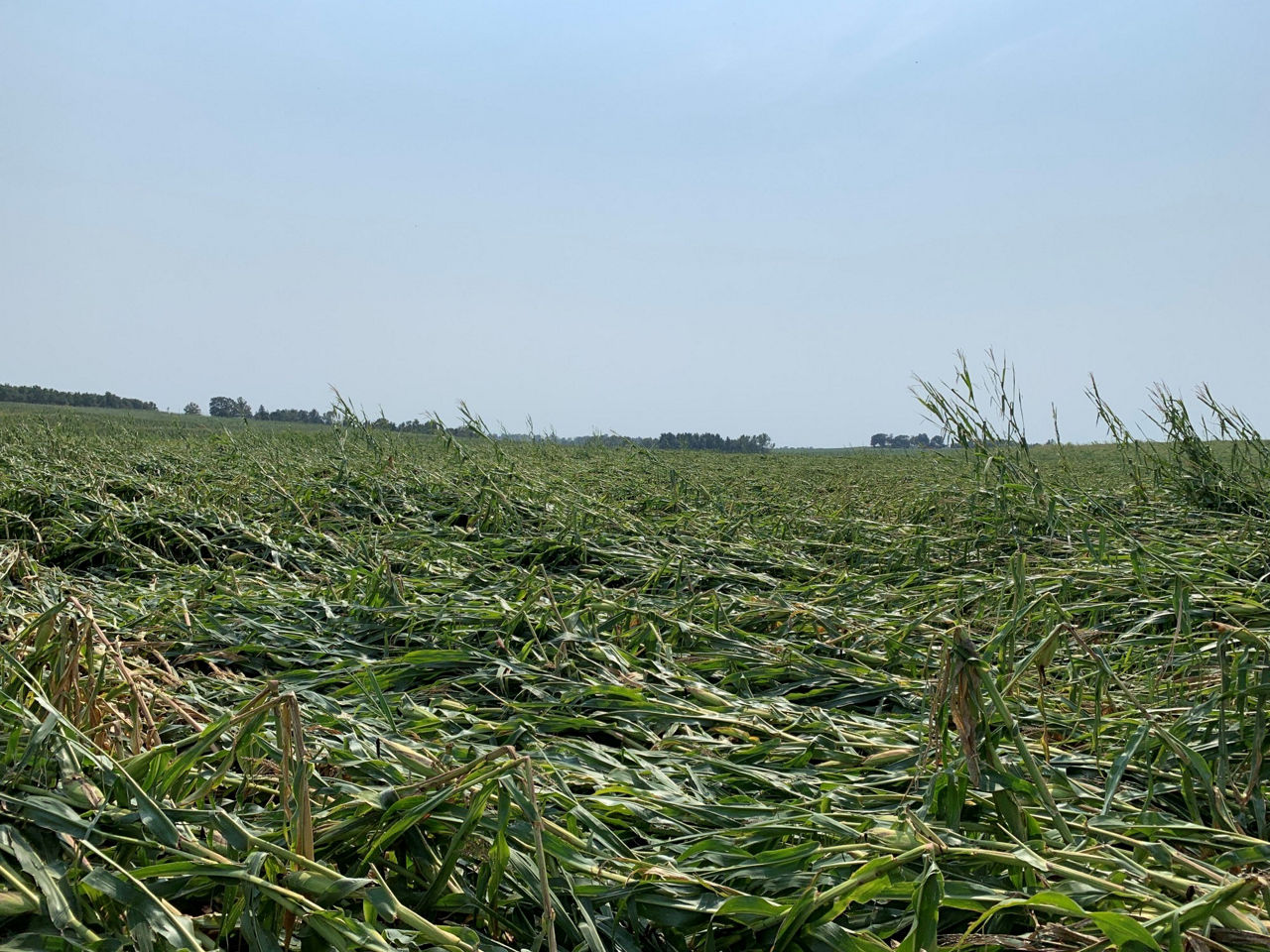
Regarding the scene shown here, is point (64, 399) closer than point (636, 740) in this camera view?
No

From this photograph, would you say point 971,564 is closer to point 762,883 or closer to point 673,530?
point 673,530

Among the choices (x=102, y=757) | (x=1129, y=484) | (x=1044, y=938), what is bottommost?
(x=1044, y=938)

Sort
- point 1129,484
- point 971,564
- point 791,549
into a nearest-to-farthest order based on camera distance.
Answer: point 971,564, point 791,549, point 1129,484

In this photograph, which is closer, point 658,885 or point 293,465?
point 658,885

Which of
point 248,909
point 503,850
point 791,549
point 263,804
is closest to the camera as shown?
point 248,909

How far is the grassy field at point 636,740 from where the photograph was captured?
1187mm

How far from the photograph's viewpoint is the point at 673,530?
5.21m

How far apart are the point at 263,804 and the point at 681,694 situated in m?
1.28

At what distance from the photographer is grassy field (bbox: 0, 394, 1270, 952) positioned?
3.89 ft

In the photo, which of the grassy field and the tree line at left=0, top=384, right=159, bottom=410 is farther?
the tree line at left=0, top=384, right=159, bottom=410

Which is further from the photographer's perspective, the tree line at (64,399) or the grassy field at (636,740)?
the tree line at (64,399)

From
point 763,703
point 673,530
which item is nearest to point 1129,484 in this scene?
point 673,530

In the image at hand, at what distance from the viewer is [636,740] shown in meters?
2.19

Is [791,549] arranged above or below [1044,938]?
above
